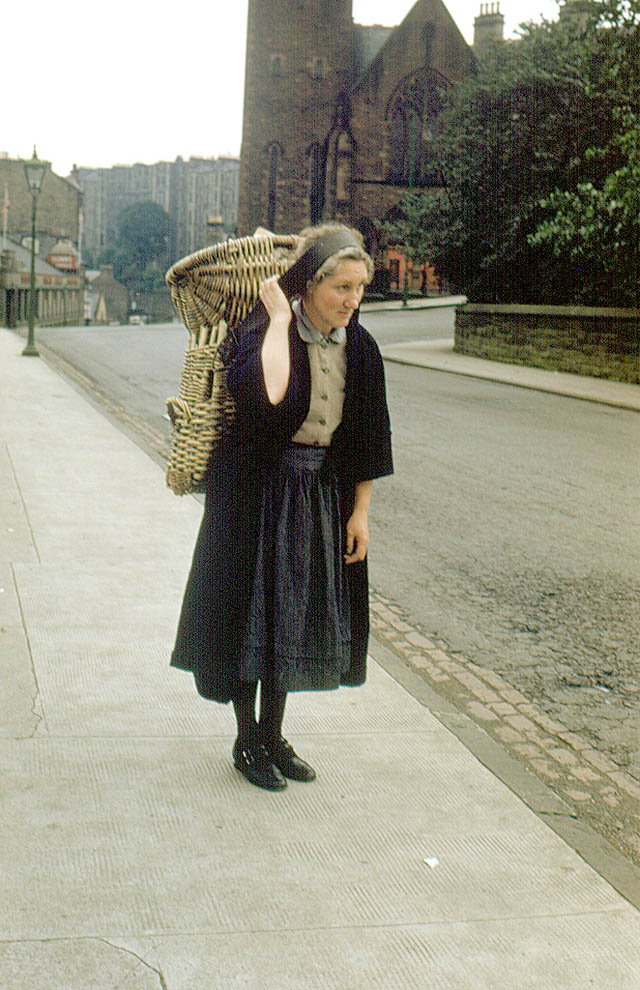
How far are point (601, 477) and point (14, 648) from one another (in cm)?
716

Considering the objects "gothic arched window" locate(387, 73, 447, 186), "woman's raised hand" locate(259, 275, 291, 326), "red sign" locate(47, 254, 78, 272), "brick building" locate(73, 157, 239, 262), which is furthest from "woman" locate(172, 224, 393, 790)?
"brick building" locate(73, 157, 239, 262)

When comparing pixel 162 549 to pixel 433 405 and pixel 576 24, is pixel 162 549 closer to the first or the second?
pixel 433 405

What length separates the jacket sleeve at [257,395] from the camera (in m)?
3.45

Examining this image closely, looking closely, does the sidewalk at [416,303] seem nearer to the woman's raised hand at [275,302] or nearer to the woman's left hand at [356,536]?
the woman's left hand at [356,536]

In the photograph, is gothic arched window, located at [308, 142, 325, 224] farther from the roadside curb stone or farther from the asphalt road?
the roadside curb stone

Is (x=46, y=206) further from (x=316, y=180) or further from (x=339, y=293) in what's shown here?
(x=339, y=293)

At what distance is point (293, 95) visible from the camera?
5772cm

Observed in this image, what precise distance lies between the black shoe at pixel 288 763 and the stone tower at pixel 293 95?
182ft

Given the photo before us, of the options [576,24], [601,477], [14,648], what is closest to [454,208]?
[576,24]

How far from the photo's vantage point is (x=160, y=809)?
356cm

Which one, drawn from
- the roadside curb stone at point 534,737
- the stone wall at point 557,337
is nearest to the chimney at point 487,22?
the stone wall at point 557,337

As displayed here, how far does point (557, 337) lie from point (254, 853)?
863 inches

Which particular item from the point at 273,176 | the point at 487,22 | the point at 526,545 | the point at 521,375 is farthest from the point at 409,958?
the point at 487,22

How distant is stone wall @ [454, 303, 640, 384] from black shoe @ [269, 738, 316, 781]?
19.3 meters
